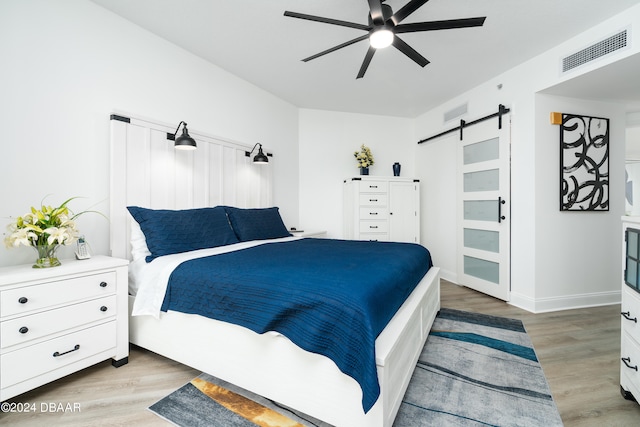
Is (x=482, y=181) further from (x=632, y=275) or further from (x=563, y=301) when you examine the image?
(x=632, y=275)

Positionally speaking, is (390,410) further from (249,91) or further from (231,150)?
(249,91)

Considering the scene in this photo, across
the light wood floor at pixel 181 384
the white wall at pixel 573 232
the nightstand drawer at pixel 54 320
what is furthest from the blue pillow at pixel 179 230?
A: the white wall at pixel 573 232

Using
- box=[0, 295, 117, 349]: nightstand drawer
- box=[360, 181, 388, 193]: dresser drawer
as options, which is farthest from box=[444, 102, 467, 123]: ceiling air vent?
box=[0, 295, 117, 349]: nightstand drawer

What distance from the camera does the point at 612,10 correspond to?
7.48 feet

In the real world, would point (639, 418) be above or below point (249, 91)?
below

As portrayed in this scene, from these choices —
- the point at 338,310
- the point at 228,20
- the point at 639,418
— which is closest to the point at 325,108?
the point at 228,20

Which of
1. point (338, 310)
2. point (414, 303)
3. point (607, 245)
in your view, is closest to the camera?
point (338, 310)

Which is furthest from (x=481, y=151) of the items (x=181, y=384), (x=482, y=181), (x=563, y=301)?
(x=181, y=384)

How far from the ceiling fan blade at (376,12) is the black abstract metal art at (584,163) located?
97.6 inches

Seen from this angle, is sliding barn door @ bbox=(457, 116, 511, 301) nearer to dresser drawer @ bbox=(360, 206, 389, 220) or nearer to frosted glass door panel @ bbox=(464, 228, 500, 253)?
frosted glass door panel @ bbox=(464, 228, 500, 253)

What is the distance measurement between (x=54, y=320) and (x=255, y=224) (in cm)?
171

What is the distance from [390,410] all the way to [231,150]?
2947mm

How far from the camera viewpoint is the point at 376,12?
5.82 ft

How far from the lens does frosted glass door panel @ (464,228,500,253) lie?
3.45 meters
